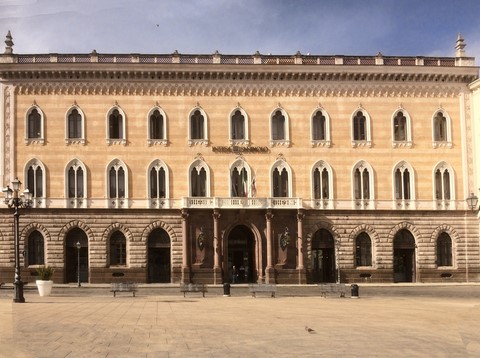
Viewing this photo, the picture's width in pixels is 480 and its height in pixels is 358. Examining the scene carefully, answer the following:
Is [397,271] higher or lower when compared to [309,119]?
lower

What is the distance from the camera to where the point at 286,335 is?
22203 millimetres

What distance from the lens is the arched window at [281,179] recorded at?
194 ft

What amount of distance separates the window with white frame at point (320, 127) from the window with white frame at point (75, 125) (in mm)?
16117

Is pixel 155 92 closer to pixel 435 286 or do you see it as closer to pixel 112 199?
pixel 112 199

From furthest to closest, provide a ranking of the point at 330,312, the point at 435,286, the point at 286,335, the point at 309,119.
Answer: the point at 309,119 → the point at 435,286 → the point at 330,312 → the point at 286,335

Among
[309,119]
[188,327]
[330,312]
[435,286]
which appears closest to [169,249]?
[309,119]

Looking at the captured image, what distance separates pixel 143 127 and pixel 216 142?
204 inches

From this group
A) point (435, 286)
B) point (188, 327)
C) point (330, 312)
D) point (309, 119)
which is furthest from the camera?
point (309, 119)

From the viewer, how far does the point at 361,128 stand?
6022 centimetres

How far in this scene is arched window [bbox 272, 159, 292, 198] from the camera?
59000mm

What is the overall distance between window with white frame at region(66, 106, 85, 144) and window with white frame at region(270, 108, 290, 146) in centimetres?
1318

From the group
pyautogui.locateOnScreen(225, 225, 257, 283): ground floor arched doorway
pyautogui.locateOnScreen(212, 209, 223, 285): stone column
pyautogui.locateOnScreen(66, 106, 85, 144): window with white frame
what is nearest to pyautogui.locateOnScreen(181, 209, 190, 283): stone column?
pyautogui.locateOnScreen(212, 209, 223, 285): stone column

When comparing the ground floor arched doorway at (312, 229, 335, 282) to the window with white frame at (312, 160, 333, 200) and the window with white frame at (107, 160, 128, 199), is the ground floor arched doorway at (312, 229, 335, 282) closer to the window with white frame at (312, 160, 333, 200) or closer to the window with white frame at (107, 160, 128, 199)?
the window with white frame at (312, 160, 333, 200)

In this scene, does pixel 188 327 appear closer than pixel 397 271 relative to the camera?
Yes
